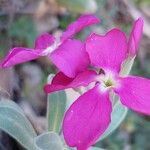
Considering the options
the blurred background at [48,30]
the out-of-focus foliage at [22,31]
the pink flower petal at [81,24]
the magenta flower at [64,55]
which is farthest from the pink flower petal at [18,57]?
the out-of-focus foliage at [22,31]

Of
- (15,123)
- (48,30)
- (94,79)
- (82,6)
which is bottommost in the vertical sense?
(48,30)

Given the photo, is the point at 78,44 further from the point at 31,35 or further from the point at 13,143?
the point at 31,35

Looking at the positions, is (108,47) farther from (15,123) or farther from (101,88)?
(15,123)

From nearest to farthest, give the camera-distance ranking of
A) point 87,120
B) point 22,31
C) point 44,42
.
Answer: point 87,120 → point 44,42 → point 22,31

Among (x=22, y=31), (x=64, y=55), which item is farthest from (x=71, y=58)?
(x=22, y=31)

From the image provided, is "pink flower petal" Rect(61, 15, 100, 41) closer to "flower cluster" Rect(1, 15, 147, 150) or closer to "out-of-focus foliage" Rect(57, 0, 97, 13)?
"flower cluster" Rect(1, 15, 147, 150)

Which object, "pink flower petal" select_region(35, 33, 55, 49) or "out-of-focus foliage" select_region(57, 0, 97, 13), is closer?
"pink flower petal" select_region(35, 33, 55, 49)

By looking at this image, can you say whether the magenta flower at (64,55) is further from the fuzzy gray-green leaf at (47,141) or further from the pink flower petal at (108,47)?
the fuzzy gray-green leaf at (47,141)

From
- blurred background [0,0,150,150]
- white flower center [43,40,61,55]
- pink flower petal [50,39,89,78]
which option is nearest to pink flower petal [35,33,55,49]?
white flower center [43,40,61,55]
